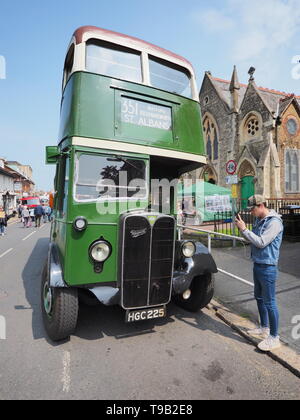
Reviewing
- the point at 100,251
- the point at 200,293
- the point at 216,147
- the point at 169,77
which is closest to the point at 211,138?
the point at 216,147

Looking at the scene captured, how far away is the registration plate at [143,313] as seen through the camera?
3225 mm

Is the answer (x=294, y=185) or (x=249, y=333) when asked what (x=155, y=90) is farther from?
(x=294, y=185)

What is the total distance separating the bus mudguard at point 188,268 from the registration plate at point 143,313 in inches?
13.7

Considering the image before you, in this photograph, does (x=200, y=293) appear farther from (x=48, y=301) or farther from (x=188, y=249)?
(x=48, y=301)

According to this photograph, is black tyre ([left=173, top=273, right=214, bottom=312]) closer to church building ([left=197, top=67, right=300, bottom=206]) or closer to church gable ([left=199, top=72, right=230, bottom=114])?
church building ([left=197, top=67, right=300, bottom=206])

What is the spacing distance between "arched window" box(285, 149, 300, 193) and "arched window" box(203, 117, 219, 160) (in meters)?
6.14

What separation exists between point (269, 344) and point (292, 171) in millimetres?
17518

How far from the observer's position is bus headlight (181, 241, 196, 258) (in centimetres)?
382

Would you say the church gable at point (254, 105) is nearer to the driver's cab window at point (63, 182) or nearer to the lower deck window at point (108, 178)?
the lower deck window at point (108, 178)

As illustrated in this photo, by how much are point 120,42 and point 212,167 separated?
20.2m

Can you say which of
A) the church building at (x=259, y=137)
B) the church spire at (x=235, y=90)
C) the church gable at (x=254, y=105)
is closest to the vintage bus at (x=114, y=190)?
the church building at (x=259, y=137)

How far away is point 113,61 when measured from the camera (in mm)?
3545

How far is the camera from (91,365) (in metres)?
2.88

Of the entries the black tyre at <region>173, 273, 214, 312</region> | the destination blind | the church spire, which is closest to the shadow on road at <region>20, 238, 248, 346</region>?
the black tyre at <region>173, 273, 214, 312</region>
